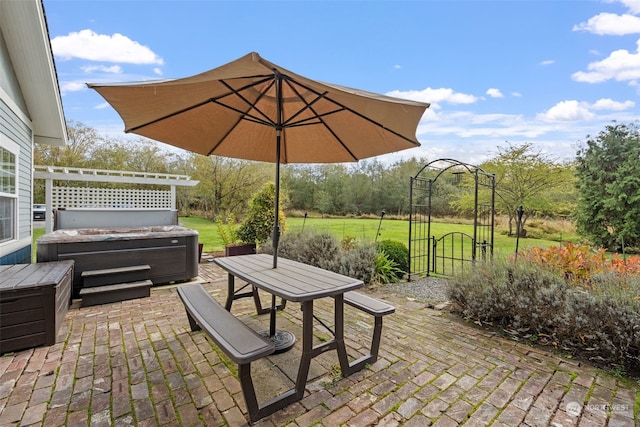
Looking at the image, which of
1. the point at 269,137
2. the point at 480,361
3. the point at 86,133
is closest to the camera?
the point at 480,361

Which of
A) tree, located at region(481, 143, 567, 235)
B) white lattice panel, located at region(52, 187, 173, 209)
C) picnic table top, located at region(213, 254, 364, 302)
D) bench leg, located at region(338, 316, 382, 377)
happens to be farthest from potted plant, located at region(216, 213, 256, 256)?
tree, located at region(481, 143, 567, 235)

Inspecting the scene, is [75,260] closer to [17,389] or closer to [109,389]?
[17,389]

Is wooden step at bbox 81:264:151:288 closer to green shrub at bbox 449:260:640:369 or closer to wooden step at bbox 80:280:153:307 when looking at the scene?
wooden step at bbox 80:280:153:307

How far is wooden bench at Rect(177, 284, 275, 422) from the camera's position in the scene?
159 cm

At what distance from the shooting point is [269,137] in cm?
333

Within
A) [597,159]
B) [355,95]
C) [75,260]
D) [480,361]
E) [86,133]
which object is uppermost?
[86,133]

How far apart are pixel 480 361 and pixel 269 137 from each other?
9.95 feet

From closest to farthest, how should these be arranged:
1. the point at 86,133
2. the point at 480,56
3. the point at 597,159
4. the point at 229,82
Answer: the point at 229,82 < the point at 480,56 < the point at 597,159 < the point at 86,133

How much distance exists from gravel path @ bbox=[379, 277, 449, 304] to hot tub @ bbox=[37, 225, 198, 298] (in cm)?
331

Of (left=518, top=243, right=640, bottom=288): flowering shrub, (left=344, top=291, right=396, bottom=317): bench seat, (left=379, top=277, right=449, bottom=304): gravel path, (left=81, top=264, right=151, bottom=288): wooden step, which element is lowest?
(left=379, top=277, right=449, bottom=304): gravel path

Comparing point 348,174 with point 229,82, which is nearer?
point 229,82

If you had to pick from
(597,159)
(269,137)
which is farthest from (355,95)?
(597,159)

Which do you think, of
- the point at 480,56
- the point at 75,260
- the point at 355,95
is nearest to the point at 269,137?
the point at 355,95

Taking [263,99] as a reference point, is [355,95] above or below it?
below
